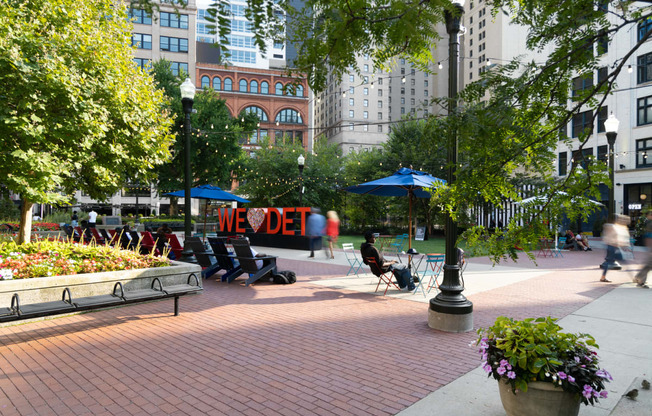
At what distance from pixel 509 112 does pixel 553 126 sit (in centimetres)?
67

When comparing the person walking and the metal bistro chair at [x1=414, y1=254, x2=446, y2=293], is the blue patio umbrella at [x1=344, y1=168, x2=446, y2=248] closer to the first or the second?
the metal bistro chair at [x1=414, y1=254, x2=446, y2=293]

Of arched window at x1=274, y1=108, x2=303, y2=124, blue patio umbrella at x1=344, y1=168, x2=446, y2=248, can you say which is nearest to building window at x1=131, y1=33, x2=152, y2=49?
arched window at x1=274, y1=108, x2=303, y2=124

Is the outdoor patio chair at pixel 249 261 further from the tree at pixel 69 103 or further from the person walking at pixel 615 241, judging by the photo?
the person walking at pixel 615 241

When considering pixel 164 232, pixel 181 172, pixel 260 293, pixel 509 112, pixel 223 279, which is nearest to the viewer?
pixel 509 112

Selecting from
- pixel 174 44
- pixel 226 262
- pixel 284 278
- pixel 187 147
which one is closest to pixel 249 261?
pixel 284 278

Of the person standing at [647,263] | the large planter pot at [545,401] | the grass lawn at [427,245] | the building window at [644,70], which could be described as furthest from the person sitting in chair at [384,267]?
the building window at [644,70]

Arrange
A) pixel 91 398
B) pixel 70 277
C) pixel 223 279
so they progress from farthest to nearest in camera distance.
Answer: pixel 223 279
pixel 70 277
pixel 91 398

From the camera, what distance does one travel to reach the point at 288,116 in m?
70.0

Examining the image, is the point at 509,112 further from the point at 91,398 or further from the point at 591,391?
the point at 91,398

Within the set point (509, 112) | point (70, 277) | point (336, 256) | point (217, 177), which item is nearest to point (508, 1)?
point (509, 112)

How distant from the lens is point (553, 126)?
10.9ft

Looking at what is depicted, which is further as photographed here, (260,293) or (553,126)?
(260,293)

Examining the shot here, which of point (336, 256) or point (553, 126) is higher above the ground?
point (553, 126)

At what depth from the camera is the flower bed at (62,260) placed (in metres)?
6.77
